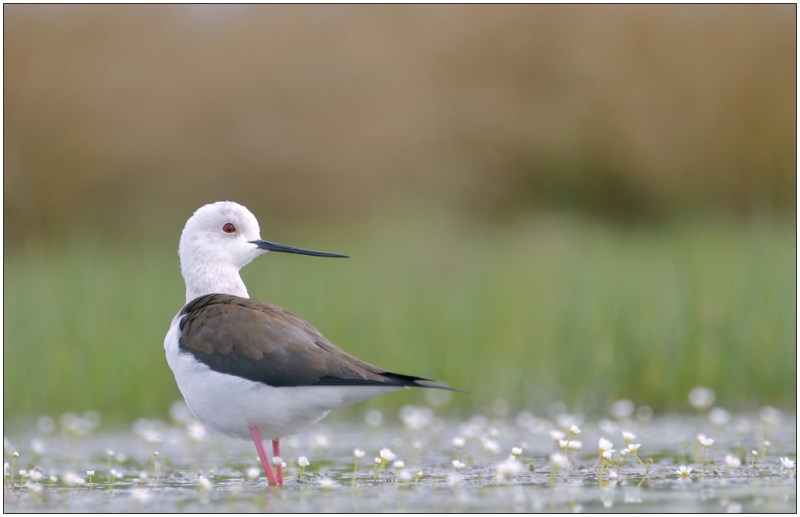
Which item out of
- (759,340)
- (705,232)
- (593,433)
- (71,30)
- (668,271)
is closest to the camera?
(593,433)

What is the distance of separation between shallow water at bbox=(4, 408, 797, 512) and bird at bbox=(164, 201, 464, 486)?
12.6 inches

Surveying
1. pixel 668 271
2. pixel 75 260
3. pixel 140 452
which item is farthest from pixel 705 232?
pixel 140 452

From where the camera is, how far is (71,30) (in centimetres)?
2336

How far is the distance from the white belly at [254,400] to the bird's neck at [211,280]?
2.33 feet

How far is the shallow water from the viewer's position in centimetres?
448

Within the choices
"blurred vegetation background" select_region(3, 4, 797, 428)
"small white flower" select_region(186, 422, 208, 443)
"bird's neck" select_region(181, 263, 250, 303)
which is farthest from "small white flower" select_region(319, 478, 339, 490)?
"blurred vegetation background" select_region(3, 4, 797, 428)

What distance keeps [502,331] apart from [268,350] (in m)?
5.39

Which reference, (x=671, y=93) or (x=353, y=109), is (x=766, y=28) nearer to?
(x=671, y=93)

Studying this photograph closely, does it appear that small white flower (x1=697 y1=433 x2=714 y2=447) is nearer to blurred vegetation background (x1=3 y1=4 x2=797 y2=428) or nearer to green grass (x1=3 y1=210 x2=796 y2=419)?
green grass (x1=3 y1=210 x2=796 y2=419)

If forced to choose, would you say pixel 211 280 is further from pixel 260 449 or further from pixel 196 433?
pixel 196 433

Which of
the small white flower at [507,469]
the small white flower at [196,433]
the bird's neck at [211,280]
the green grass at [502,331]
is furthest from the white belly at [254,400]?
the green grass at [502,331]

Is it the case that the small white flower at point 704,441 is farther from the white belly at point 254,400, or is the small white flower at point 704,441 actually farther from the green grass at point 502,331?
the green grass at point 502,331

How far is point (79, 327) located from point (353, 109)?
14540 millimetres

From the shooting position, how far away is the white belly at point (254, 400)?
488 centimetres
